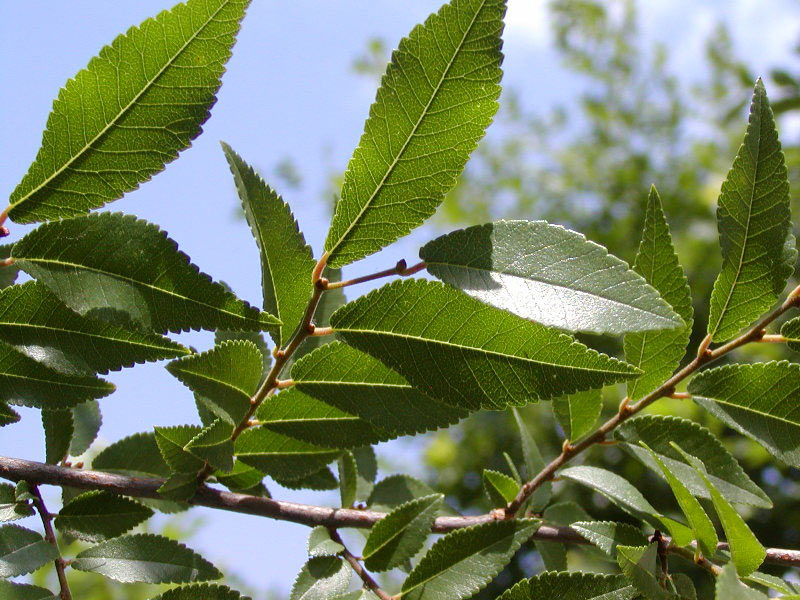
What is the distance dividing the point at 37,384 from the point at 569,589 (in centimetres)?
59

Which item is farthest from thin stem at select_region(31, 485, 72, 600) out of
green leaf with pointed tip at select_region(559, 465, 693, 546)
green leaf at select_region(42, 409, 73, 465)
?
green leaf with pointed tip at select_region(559, 465, 693, 546)

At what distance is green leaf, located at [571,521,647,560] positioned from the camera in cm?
79

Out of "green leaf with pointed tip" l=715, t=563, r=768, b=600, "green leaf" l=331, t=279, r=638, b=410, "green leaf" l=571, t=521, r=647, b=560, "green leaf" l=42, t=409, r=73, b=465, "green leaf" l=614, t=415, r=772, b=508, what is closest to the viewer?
"green leaf with pointed tip" l=715, t=563, r=768, b=600

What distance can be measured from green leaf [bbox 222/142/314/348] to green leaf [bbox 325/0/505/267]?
1.6 inches

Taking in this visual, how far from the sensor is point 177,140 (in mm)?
717

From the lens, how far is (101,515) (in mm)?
903

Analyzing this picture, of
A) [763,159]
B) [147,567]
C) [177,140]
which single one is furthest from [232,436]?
[763,159]

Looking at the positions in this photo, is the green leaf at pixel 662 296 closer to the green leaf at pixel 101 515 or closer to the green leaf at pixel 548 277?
the green leaf at pixel 548 277

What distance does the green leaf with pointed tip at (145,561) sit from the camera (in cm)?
83

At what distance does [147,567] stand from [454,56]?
2.07 ft

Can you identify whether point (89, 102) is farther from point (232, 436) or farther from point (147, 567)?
point (147, 567)

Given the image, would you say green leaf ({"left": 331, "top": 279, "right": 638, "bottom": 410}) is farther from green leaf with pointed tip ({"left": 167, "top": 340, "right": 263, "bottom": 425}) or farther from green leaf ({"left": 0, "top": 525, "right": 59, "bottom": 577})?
green leaf ({"left": 0, "top": 525, "right": 59, "bottom": 577})

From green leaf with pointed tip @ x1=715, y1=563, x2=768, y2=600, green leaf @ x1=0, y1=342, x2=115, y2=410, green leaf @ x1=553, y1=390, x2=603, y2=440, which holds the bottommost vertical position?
green leaf with pointed tip @ x1=715, y1=563, x2=768, y2=600

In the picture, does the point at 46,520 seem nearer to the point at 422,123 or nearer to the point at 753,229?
the point at 422,123
